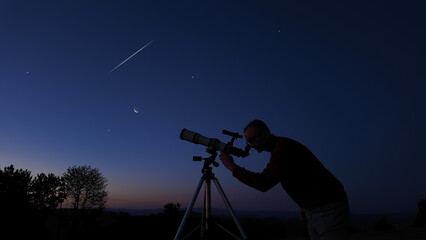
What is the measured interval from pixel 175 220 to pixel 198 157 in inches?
326

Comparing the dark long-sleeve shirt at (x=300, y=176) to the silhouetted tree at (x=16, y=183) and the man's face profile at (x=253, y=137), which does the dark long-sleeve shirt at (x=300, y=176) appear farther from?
the silhouetted tree at (x=16, y=183)

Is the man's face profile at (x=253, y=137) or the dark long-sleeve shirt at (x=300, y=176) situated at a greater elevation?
the man's face profile at (x=253, y=137)

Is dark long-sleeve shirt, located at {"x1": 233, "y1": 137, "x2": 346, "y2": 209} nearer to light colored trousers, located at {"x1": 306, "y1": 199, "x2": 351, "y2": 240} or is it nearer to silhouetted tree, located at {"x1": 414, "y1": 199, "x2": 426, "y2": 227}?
light colored trousers, located at {"x1": 306, "y1": 199, "x2": 351, "y2": 240}

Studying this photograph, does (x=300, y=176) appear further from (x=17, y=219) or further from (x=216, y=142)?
(x=17, y=219)

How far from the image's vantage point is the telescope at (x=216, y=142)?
3.58 metres

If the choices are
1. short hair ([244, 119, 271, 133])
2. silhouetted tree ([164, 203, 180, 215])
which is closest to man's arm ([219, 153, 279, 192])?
short hair ([244, 119, 271, 133])

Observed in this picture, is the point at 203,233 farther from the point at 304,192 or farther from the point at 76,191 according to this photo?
the point at 76,191

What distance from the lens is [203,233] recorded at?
3893 millimetres

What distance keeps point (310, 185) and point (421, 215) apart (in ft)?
53.8

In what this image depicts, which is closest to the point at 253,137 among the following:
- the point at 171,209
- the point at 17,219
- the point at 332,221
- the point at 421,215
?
the point at 332,221

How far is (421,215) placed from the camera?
1430cm

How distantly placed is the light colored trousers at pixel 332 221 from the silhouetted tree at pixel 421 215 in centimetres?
1479

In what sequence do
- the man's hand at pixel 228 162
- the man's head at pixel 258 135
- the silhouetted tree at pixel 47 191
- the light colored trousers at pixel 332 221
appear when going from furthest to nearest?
1. the silhouetted tree at pixel 47 191
2. the man's hand at pixel 228 162
3. the man's head at pixel 258 135
4. the light colored trousers at pixel 332 221

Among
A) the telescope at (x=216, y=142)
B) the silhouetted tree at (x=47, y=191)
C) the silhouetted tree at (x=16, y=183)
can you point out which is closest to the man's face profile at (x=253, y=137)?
the telescope at (x=216, y=142)
